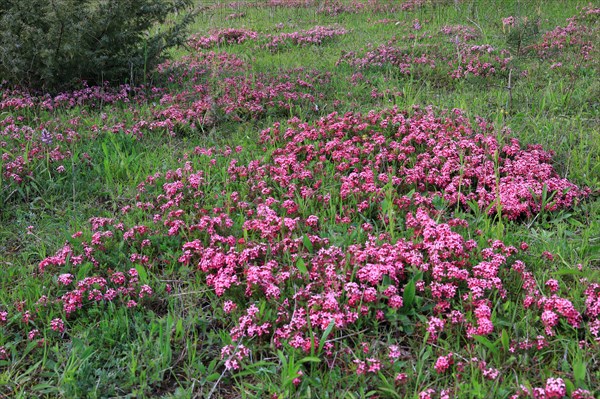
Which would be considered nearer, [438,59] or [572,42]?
[438,59]

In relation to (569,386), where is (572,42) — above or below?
above

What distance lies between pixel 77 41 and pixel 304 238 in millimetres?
5118

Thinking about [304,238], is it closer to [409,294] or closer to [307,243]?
[307,243]

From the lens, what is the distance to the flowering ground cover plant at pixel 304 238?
11.1ft

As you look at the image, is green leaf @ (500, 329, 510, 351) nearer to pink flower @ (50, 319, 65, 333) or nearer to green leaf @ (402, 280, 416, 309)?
green leaf @ (402, 280, 416, 309)

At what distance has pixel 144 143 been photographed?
667 cm

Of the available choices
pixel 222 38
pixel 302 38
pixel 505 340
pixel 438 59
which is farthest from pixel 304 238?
pixel 222 38

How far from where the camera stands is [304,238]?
4387 millimetres

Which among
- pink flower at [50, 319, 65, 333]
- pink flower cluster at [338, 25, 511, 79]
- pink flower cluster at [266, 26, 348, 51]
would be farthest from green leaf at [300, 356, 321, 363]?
pink flower cluster at [266, 26, 348, 51]

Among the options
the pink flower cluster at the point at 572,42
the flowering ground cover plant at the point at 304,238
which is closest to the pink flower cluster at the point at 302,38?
the flowering ground cover plant at the point at 304,238

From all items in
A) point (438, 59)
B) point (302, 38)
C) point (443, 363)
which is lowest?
point (443, 363)

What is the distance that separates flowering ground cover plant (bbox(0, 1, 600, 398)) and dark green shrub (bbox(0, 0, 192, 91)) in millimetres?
359

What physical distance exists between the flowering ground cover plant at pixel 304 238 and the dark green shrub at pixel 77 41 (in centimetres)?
36

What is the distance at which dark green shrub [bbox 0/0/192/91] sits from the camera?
7.43 m
